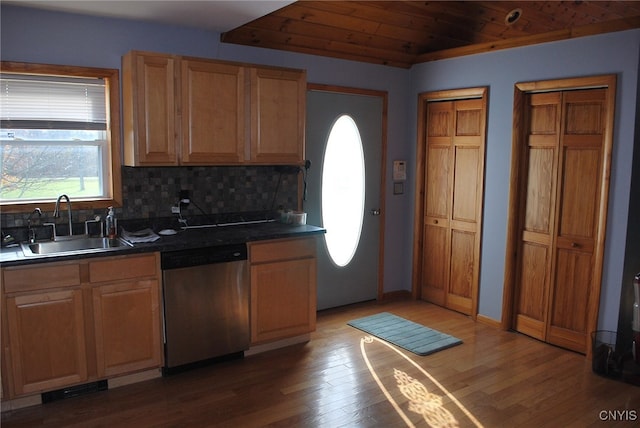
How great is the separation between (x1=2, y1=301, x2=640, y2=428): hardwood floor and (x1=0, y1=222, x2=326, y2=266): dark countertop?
2.85 ft

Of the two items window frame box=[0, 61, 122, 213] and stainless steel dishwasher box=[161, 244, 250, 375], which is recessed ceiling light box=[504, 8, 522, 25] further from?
window frame box=[0, 61, 122, 213]

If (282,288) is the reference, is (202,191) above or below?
above

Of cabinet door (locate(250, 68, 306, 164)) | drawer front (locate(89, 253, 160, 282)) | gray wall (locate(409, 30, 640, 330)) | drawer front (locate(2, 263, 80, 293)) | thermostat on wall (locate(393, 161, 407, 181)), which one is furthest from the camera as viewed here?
thermostat on wall (locate(393, 161, 407, 181))

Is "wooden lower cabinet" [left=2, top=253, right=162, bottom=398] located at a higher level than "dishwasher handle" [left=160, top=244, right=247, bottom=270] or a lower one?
lower

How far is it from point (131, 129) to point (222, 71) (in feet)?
2.43

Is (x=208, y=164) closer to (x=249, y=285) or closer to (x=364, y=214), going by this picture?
(x=249, y=285)

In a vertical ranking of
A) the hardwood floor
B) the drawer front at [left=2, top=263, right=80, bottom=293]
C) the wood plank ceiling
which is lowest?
the hardwood floor

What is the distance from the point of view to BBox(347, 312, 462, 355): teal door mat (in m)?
3.95

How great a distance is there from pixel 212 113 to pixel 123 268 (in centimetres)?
122

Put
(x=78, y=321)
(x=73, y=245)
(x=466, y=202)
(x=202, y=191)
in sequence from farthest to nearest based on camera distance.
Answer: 1. (x=466, y=202)
2. (x=202, y=191)
3. (x=73, y=245)
4. (x=78, y=321)

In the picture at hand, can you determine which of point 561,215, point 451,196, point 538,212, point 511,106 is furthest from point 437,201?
point 561,215

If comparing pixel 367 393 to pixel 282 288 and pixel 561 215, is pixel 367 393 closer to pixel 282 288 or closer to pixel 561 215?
pixel 282 288

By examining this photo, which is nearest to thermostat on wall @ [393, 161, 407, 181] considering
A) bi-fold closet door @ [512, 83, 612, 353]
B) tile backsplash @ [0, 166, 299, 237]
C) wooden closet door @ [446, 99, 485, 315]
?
wooden closet door @ [446, 99, 485, 315]

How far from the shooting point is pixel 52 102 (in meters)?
3.47
